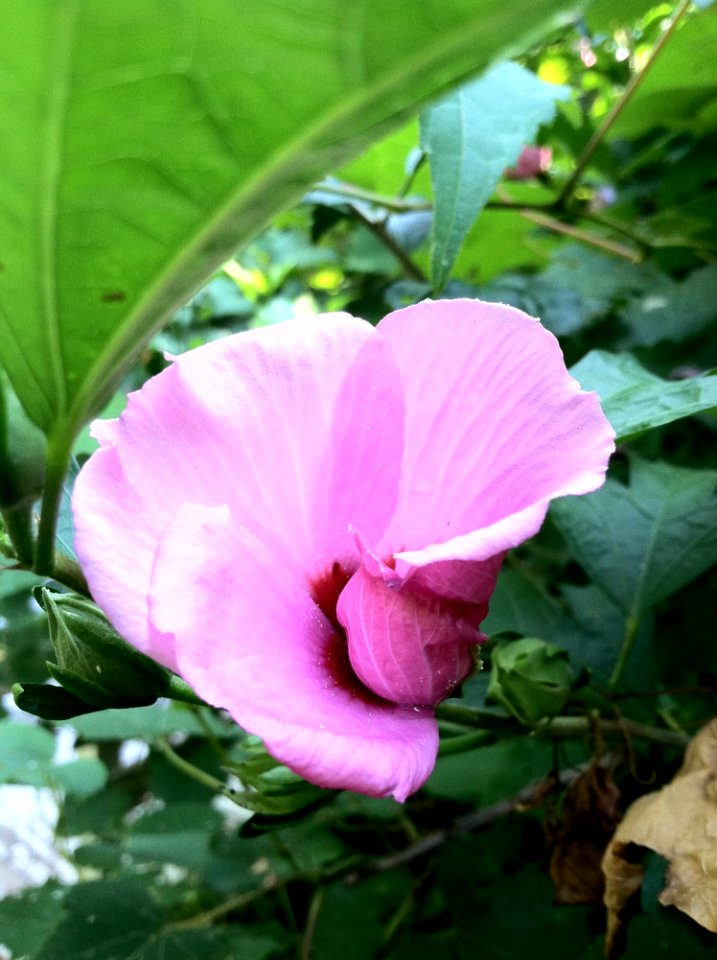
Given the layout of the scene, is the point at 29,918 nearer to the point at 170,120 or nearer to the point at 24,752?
the point at 24,752

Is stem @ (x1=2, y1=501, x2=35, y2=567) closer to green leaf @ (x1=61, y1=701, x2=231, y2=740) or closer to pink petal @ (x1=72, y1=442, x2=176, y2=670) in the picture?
pink petal @ (x1=72, y1=442, x2=176, y2=670)

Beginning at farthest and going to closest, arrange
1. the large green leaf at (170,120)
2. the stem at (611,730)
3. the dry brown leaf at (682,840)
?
1. the stem at (611,730)
2. the dry brown leaf at (682,840)
3. the large green leaf at (170,120)

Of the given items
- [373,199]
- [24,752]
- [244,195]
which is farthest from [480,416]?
[24,752]

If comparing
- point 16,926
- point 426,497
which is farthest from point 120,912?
point 426,497

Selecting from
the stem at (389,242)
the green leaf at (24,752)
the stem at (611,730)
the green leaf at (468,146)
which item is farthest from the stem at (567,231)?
the green leaf at (24,752)

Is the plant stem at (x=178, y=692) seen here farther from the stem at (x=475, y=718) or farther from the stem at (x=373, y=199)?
the stem at (x=373, y=199)

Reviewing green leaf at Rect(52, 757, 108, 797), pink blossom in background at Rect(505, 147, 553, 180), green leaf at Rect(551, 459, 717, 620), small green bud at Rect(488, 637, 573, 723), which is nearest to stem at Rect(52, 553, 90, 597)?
small green bud at Rect(488, 637, 573, 723)
